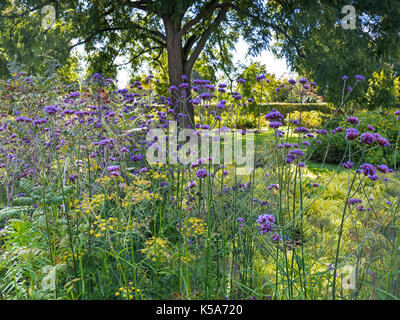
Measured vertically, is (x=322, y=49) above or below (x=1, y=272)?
above

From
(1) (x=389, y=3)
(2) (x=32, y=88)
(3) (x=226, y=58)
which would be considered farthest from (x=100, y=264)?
(3) (x=226, y=58)

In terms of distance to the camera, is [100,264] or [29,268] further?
[100,264]

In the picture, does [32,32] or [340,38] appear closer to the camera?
[340,38]

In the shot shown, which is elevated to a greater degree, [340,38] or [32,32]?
[32,32]

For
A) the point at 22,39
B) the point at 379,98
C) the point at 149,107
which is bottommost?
the point at 149,107

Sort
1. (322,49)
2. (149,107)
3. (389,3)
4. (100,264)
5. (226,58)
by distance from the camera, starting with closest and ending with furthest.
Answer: (100,264), (149,107), (389,3), (322,49), (226,58)

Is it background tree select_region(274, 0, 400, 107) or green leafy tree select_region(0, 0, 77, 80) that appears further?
green leafy tree select_region(0, 0, 77, 80)

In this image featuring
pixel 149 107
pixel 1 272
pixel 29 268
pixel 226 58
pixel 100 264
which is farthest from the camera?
pixel 226 58

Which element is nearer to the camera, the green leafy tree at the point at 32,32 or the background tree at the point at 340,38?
the background tree at the point at 340,38
